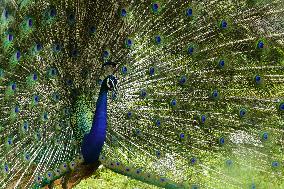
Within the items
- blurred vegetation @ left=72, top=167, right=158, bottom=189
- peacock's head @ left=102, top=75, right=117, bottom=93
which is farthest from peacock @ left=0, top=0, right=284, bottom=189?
blurred vegetation @ left=72, top=167, right=158, bottom=189

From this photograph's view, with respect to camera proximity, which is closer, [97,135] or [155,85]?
[155,85]

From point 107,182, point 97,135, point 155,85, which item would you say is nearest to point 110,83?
point 155,85

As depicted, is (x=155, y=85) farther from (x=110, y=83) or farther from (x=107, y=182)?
(x=107, y=182)

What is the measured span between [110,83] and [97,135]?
1.76ft

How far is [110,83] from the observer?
3705 millimetres

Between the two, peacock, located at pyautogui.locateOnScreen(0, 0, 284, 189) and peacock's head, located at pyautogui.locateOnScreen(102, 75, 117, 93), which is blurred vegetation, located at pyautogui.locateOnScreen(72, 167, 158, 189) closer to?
peacock, located at pyautogui.locateOnScreen(0, 0, 284, 189)

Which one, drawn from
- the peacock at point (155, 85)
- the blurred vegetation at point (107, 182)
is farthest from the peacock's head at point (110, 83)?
the blurred vegetation at point (107, 182)

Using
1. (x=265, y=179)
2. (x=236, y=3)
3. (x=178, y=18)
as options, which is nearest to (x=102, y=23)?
(x=178, y=18)

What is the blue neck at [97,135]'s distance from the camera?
3871mm

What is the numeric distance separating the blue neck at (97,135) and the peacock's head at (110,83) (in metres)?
0.06

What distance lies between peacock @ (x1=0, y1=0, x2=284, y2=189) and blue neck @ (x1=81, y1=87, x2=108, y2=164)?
0.02 meters

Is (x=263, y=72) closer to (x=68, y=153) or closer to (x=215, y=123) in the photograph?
(x=215, y=123)

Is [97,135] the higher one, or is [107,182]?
[97,135]

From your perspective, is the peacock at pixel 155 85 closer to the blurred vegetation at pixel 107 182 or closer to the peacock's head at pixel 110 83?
the peacock's head at pixel 110 83
